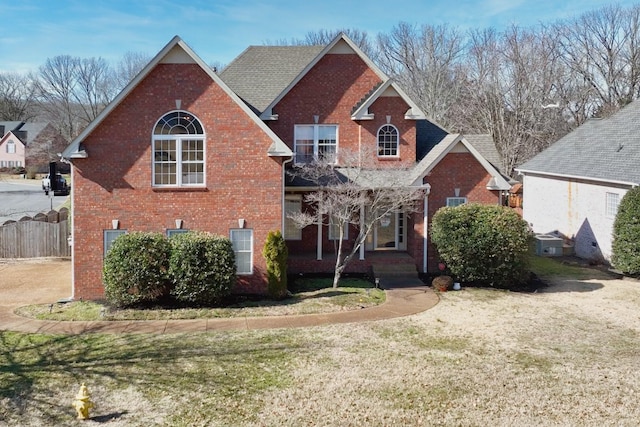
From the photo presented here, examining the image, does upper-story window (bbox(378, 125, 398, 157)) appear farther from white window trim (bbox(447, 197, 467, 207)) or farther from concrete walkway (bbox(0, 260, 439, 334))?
concrete walkway (bbox(0, 260, 439, 334))

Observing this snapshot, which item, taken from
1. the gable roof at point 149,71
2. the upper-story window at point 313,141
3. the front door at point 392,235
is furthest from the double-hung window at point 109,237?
the front door at point 392,235

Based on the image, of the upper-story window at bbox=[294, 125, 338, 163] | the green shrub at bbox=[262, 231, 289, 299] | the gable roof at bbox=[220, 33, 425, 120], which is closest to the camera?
the green shrub at bbox=[262, 231, 289, 299]

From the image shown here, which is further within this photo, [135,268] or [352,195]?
[352,195]

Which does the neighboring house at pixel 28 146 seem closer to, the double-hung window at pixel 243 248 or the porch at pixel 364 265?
the porch at pixel 364 265

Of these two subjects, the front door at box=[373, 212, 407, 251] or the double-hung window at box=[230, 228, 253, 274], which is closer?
the double-hung window at box=[230, 228, 253, 274]

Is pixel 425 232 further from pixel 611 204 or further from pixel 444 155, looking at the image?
pixel 611 204

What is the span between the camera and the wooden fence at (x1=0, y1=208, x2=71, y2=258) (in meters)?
24.0

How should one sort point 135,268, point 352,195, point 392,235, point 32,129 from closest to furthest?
1. point 135,268
2. point 352,195
3. point 392,235
4. point 32,129

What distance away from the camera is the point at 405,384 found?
34.1 feet

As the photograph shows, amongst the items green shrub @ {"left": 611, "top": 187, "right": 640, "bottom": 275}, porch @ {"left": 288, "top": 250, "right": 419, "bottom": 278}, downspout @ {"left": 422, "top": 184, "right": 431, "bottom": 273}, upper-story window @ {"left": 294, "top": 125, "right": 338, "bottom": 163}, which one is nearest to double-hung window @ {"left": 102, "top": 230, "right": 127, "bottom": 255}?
porch @ {"left": 288, "top": 250, "right": 419, "bottom": 278}

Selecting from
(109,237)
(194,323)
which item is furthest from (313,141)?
(194,323)

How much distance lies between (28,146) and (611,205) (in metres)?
78.4

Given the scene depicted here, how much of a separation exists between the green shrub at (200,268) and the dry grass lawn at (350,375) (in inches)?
97.9

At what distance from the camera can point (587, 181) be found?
2477 cm
